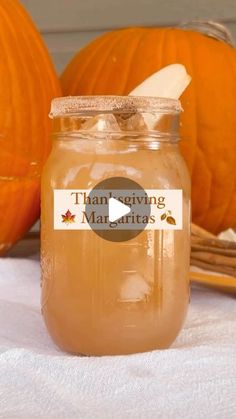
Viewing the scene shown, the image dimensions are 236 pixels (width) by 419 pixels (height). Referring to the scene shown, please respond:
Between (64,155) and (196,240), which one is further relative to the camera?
(196,240)

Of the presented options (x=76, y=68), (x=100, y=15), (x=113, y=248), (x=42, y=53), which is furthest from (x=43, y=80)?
(x=100, y=15)

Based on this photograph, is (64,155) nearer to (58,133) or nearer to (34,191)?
(58,133)

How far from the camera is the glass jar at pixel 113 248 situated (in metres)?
0.50

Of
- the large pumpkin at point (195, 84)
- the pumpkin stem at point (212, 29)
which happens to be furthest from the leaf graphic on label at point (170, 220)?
the pumpkin stem at point (212, 29)

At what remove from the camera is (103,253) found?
50 centimetres

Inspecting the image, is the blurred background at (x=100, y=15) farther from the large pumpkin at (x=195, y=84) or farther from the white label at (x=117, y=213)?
the white label at (x=117, y=213)

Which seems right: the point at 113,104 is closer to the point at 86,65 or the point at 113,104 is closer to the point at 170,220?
the point at 170,220

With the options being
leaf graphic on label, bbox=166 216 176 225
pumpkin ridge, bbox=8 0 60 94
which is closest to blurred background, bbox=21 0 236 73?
pumpkin ridge, bbox=8 0 60 94

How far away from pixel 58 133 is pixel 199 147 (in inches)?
17.7

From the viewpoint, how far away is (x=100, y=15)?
5.00ft

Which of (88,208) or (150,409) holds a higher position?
(88,208)

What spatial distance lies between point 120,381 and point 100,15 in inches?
47.3

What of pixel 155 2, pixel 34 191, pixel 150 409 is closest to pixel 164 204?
pixel 150 409

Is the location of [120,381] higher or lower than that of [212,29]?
lower
